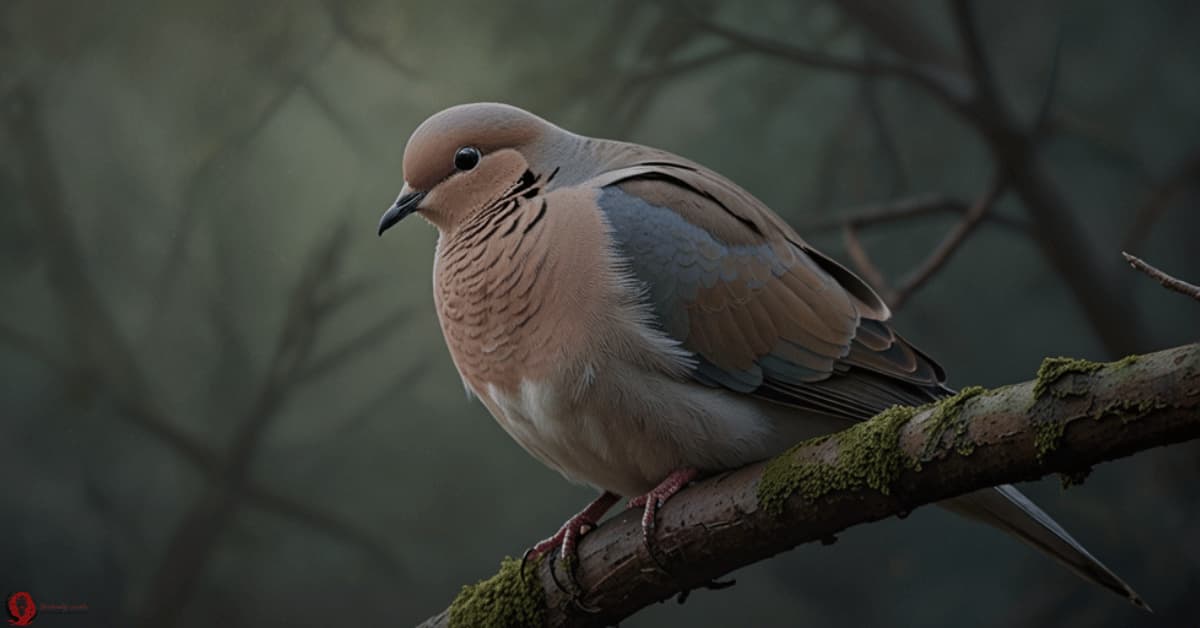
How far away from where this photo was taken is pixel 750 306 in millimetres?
1890

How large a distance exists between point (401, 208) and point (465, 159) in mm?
142

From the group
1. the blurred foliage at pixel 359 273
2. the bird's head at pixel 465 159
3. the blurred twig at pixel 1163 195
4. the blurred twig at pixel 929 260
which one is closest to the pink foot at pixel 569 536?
the bird's head at pixel 465 159

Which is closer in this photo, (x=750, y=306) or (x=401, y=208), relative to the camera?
(x=750, y=306)

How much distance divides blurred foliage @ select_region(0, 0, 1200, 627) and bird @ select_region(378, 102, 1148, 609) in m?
2.01

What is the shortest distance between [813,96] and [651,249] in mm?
2363

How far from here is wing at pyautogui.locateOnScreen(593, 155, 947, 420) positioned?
1.84 meters

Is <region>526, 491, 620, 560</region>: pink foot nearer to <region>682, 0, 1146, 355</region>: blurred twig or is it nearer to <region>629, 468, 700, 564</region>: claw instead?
<region>629, 468, 700, 564</region>: claw

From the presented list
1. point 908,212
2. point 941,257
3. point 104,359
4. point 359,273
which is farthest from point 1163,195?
point 104,359

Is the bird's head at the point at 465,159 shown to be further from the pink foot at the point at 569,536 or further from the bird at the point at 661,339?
the pink foot at the point at 569,536

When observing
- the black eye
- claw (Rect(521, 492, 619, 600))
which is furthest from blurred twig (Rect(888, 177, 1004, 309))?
claw (Rect(521, 492, 619, 600))

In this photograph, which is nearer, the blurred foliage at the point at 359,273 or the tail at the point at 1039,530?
the tail at the point at 1039,530

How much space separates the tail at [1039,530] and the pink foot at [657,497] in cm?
44

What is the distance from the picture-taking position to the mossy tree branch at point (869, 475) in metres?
1.22

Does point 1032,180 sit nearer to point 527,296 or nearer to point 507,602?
point 527,296
